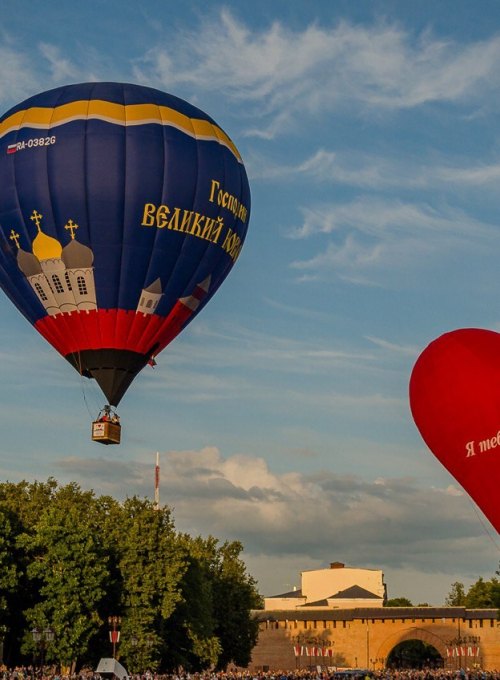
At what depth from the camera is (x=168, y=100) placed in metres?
44.4

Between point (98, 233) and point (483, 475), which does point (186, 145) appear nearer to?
point (98, 233)

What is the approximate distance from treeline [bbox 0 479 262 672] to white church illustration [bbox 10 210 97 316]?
615 inches

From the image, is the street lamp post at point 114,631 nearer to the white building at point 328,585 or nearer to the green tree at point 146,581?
the green tree at point 146,581

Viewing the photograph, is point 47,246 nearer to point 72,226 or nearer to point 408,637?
point 72,226

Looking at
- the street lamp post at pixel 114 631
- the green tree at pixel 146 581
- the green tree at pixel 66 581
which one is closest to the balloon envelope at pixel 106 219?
the street lamp post at pixel 114 631

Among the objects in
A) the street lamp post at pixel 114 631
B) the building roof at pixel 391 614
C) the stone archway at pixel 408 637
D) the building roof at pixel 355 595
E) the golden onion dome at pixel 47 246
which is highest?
the golden onion dome at pixel 47 246

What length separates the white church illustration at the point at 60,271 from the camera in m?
41.7

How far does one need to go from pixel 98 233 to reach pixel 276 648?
76.4m

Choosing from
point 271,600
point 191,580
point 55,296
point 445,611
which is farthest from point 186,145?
point 271,600

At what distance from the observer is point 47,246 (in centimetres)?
4175

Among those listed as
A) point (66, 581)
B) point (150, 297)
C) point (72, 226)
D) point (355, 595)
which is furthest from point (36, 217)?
point (355, 595)

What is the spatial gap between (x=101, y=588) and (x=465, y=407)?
25.3 m

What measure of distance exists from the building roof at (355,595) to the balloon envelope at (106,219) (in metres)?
101

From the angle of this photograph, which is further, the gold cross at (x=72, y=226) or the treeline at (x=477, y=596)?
the treeline at (x=477, y=596)
